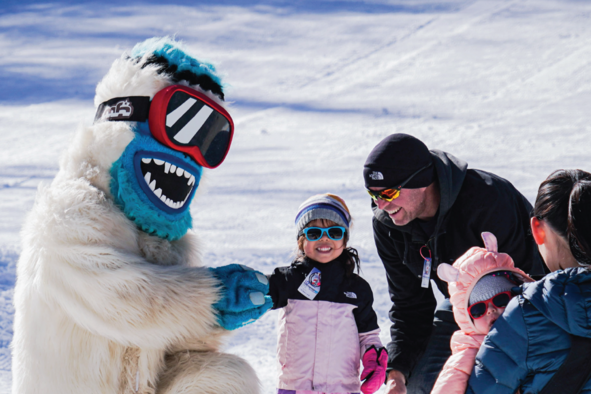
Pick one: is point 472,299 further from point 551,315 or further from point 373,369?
point 373,369

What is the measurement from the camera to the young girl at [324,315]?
2.03 m

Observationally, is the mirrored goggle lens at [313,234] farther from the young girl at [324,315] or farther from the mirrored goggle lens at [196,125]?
the mirrored goggle lens at [196,125]

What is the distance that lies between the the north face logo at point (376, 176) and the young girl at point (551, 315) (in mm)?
708

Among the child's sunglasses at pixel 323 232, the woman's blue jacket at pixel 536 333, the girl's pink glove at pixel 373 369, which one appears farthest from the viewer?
the child's sunglasses at pixel 323 232

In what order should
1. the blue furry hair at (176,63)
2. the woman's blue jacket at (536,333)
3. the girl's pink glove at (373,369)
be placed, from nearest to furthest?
the woman's blue jacket at (536,333), the blue furry hair at (176,63), the girl's pink glove at (373,369)

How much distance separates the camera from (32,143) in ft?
21.9

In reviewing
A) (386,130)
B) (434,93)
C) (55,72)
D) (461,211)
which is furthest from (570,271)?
(55,72)

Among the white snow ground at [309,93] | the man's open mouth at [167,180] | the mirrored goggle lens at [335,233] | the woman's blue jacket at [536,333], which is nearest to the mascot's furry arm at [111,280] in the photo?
the man's open mouth at [167,180]

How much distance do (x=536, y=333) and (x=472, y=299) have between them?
0.87 ft

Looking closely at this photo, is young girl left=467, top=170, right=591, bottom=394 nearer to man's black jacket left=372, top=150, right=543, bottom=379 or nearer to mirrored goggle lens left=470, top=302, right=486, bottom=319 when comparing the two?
mirrored goggle lens left=470, top=302, right=486, bottom=319

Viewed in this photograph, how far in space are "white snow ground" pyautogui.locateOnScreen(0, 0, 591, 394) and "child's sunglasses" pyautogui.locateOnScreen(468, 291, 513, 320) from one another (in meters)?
1.33

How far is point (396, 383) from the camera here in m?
2.23

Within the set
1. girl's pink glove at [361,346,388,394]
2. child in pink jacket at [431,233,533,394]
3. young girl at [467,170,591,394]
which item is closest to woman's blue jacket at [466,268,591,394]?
young girl at [467,170,591,394]

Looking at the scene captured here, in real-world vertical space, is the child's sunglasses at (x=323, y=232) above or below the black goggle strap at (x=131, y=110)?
below
